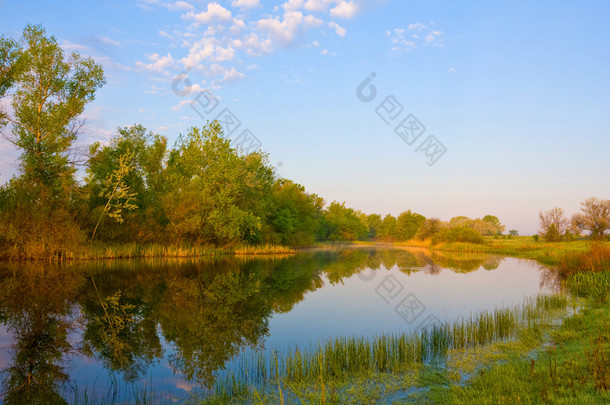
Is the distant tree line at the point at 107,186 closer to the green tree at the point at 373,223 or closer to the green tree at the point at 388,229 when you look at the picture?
the green tree at the point at 388,229

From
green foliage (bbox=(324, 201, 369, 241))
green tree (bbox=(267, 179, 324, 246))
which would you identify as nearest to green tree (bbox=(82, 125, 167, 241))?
green tree (bbox=(267, 179, 324, 246))

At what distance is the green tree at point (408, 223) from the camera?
102 meters

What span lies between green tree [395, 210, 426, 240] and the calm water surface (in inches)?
3145

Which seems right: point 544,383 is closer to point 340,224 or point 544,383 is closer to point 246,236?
point 246,236

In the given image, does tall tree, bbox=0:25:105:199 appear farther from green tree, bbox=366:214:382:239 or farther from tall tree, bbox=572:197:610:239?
green tree, bbox=366:214:382:239

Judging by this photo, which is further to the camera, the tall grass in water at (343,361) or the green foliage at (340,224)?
the green foliage at (340,224)

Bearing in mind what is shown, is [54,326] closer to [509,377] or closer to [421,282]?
[509,377]

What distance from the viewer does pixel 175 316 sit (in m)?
12.1

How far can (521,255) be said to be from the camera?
142 ft

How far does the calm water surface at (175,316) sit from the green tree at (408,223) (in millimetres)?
79876

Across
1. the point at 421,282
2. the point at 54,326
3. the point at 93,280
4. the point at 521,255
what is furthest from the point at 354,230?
the point at 54,326

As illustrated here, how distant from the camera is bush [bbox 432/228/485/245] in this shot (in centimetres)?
5669

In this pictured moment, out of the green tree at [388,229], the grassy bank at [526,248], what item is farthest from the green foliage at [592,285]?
the green tree at [388,229]

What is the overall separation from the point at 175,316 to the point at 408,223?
97.4m
